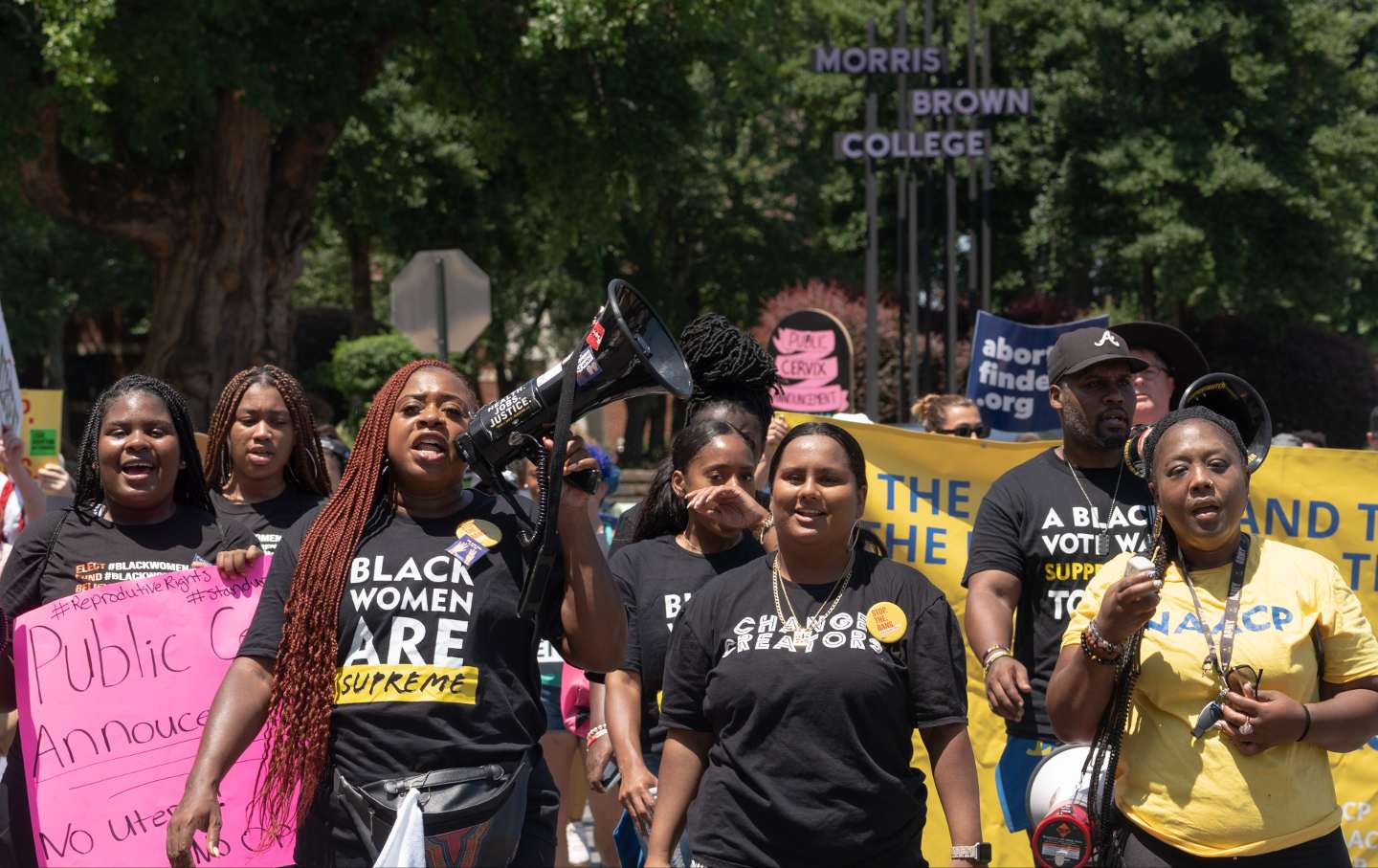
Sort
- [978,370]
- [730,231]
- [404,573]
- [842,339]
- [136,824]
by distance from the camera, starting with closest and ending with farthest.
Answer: [404,573]
[136,824]
[978,370]
[842,339]
[730,231]

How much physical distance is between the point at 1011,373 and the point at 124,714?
17.8 feet

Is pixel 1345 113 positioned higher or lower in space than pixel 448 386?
higher

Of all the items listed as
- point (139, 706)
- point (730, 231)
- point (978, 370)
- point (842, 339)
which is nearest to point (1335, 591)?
point (139, 706)

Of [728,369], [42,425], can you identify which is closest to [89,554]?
[728,369]

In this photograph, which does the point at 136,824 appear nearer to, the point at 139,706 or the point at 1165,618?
the point at 139,706

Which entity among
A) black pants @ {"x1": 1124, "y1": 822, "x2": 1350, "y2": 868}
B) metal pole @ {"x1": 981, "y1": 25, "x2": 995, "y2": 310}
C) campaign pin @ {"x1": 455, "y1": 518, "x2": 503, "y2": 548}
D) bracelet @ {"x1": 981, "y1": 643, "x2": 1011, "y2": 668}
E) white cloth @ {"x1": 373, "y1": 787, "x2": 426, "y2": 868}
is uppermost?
metal pole @ {"x1": 981, "y1": 25, "x2": 995, "y2": 310}

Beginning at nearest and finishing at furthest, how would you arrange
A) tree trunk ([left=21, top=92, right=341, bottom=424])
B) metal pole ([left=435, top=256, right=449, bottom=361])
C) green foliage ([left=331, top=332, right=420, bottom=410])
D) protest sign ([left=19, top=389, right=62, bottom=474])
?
protest sign ([left=19, top=389, right=62, bottom=474]), metal pole ([left=435, top=256, right=449, bottom=361]), tree trunk ([left=21, top=92, right=341, bottom=424]), green foliage ([left=331, top=332, right=420, bottom=410])

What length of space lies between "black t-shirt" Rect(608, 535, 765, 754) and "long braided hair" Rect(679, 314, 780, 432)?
0.71m

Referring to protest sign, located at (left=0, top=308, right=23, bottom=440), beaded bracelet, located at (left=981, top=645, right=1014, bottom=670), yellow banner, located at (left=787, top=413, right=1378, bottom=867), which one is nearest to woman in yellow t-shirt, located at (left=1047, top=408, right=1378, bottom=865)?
beaded bracelet, located at (left=981, top=645, right=1014, bottom=670)

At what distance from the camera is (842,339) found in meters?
11.9

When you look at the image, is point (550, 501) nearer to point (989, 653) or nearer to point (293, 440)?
point (989, 653)

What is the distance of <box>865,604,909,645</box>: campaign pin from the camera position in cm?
364

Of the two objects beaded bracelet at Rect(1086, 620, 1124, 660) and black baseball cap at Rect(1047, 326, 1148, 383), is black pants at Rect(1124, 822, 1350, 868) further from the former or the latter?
black baseball cap at Rect(1047, 326, 1148, 383)

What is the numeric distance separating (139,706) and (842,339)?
8013mm
